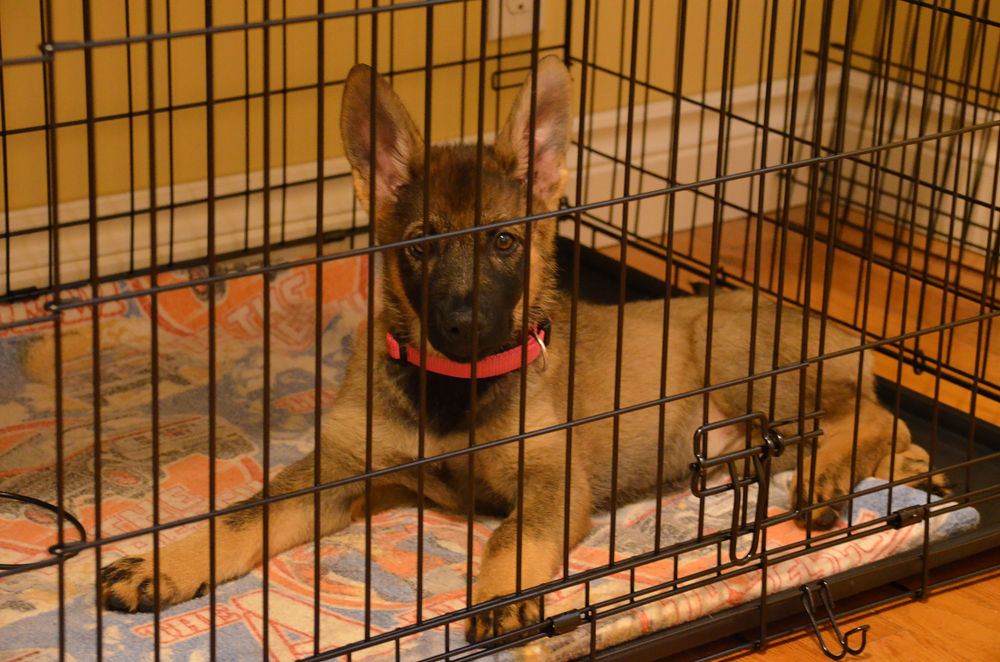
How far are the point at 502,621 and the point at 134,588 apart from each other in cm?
79

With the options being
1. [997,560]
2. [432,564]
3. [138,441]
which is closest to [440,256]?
[432,564]

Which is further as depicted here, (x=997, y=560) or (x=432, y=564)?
(x=997, y=560)

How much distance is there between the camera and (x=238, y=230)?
4.23 meters

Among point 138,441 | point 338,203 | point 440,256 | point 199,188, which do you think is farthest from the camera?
point 338,203

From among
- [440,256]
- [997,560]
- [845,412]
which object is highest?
[440,256]

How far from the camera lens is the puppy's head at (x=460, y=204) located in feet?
8.09

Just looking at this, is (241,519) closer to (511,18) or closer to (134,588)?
(134,588)

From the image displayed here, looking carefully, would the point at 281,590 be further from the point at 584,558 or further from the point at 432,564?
the point at 584,558

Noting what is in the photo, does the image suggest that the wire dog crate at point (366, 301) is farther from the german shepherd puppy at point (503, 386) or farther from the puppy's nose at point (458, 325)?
the puppy's nose at point (458, 325)

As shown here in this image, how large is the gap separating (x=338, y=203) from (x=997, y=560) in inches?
98.3

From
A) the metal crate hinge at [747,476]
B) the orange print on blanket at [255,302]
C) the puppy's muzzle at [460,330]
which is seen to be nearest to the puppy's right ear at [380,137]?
the puppy's muzzle at [460,330]

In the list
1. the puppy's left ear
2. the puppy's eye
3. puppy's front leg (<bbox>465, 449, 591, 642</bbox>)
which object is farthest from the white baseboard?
puppy's front leg (<bbox>465, 449, 591, 642</bbox>)

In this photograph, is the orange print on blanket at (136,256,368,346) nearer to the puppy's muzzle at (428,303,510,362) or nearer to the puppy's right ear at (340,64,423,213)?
the puppy's right ear at (340,64,423,213)

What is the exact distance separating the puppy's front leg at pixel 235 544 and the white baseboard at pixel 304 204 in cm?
111
